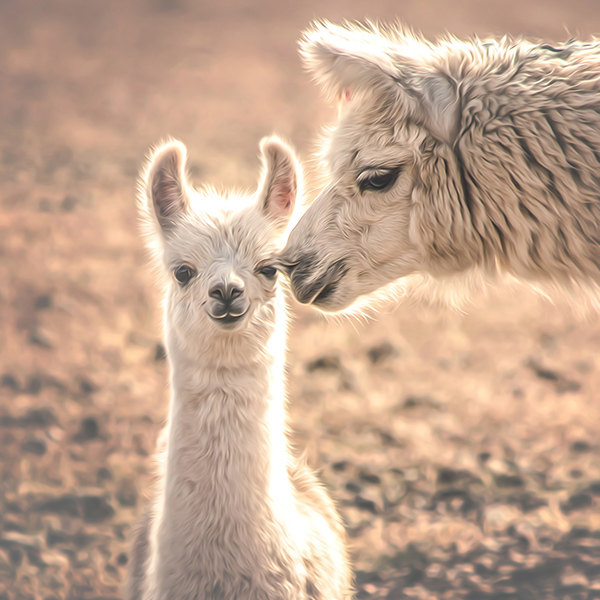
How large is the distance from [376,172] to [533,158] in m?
0.36

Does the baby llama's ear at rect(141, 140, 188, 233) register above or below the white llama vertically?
above

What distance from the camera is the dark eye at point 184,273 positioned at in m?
2.15

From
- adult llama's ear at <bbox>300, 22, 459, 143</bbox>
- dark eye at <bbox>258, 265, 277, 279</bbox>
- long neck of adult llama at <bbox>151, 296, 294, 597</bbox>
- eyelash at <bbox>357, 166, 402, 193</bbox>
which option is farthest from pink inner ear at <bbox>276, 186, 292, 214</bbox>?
eyelash at <bbox>357, 166, 402, 193</bbox>

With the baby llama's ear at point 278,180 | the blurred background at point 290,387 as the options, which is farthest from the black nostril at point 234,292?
the blurred background at point 290,387

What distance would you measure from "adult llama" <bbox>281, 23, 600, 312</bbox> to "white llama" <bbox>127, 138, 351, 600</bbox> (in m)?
0.30

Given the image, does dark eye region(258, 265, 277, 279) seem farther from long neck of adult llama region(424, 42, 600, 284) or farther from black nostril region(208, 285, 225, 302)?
long neck of adult llama region(424, 42, 600, 284)

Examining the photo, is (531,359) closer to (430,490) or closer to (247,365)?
(430,490)

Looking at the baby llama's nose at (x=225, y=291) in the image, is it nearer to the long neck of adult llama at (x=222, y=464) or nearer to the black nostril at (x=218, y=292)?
the black nostril at (x=218, y=292)

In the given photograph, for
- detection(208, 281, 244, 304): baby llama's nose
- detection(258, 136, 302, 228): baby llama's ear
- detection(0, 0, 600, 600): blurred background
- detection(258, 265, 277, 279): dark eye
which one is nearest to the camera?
detection(208, 281, 244, 304): baby llama's nose

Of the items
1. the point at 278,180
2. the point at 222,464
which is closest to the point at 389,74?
the point at 278,180

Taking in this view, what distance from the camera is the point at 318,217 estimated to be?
5.99 ft

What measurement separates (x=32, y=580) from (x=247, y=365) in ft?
6.07

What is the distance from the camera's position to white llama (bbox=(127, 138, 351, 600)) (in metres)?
2.08

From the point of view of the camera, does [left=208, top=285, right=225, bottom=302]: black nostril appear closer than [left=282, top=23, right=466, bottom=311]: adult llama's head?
No
